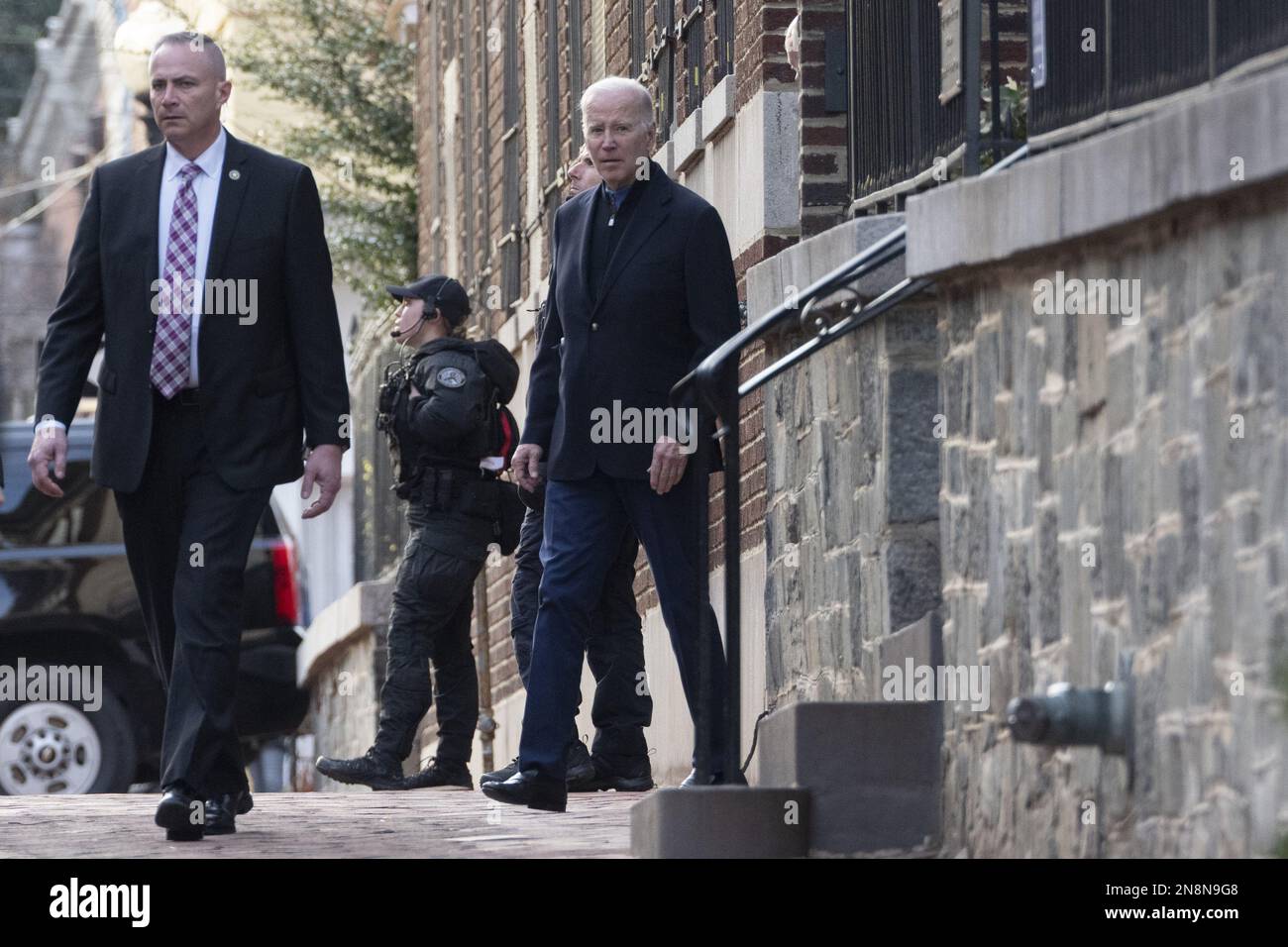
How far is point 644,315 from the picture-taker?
28.3 feet

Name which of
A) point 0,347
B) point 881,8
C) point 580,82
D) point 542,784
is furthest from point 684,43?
point 0,347

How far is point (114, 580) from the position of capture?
48.4 feet

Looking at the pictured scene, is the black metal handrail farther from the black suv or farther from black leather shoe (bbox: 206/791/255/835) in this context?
the black suv

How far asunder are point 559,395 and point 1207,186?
3.54 metres

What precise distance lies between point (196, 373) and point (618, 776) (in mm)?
3093

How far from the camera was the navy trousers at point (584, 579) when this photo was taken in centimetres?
835

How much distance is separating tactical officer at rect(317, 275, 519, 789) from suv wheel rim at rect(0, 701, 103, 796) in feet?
10.9

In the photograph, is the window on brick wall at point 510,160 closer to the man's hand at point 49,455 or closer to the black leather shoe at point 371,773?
the black leather shoe at point 371,773

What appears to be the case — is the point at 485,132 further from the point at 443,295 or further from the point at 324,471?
the point at 324,471

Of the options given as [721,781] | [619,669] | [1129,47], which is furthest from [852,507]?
[619,669]

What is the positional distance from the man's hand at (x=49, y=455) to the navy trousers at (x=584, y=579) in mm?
1413

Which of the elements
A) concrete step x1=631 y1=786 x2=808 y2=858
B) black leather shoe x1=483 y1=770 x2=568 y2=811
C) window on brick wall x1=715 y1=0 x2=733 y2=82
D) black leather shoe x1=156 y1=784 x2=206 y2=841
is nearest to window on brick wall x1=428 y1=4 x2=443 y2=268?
window on brick wall x1=715 y1=0 x2=733 y2=82

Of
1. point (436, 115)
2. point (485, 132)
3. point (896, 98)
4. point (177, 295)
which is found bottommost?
point (177, 295)

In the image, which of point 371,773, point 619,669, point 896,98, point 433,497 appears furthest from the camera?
point 433,497
